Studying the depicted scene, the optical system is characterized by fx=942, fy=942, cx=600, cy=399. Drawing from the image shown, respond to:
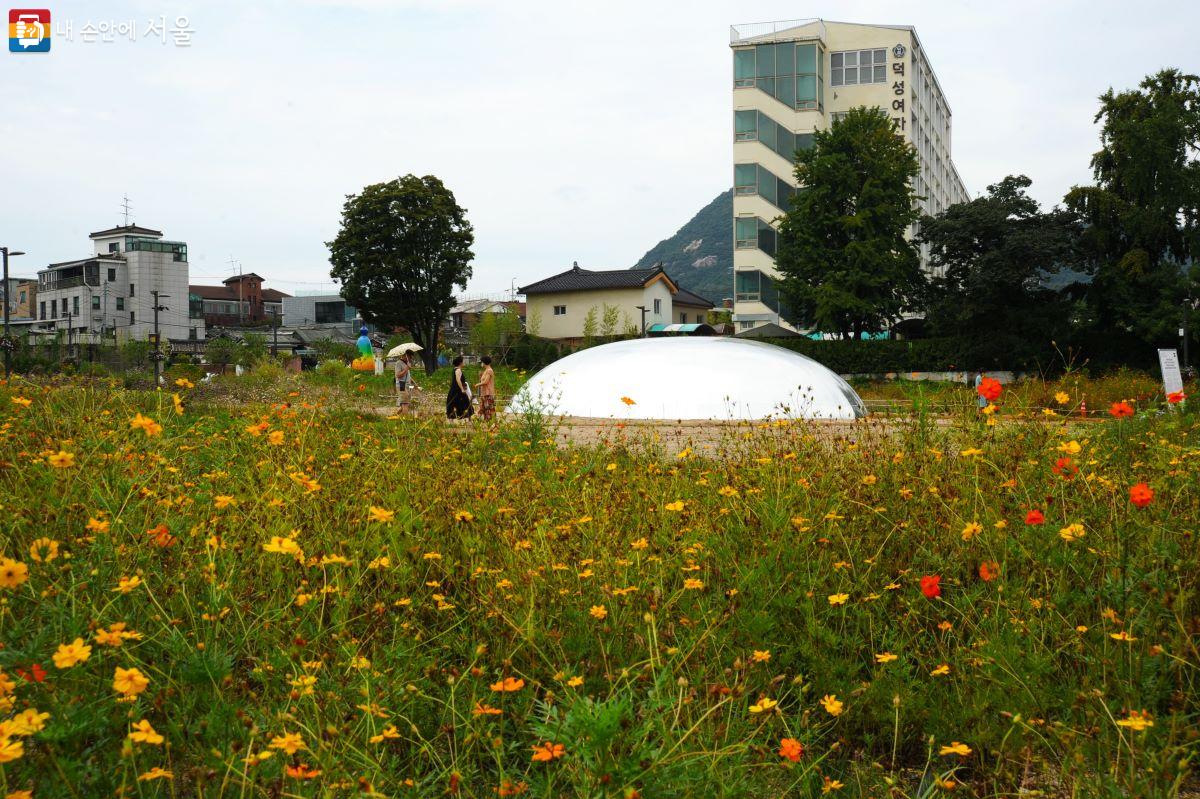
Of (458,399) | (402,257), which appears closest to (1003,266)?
(458,399)

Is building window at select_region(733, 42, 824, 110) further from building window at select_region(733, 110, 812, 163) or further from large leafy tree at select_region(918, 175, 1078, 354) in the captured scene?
large leafy tree at select_region(918, 175, 1078, 354)

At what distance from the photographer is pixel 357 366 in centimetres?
3503

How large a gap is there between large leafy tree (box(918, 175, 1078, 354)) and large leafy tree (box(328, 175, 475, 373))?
25670mm

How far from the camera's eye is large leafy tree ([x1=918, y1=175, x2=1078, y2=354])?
3788 cm

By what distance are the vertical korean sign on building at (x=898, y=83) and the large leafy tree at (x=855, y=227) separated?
769 inches

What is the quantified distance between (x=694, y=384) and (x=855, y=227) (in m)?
25.7

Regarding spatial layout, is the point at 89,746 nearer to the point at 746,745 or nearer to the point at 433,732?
the point at 433,732

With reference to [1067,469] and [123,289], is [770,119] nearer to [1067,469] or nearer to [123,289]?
[1067,469]

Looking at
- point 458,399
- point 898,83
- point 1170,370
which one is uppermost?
point 898,83

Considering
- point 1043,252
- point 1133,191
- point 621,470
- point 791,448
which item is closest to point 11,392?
point 621,470

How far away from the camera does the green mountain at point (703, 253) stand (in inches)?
6437

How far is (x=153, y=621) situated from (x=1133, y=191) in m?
41.8

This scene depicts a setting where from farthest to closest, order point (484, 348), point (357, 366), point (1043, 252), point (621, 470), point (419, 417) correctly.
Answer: point (484, 348)
point (1043, 252)
point (357, 366)
point (419, 417)
point (621, 470)

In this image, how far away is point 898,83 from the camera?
59.2m
